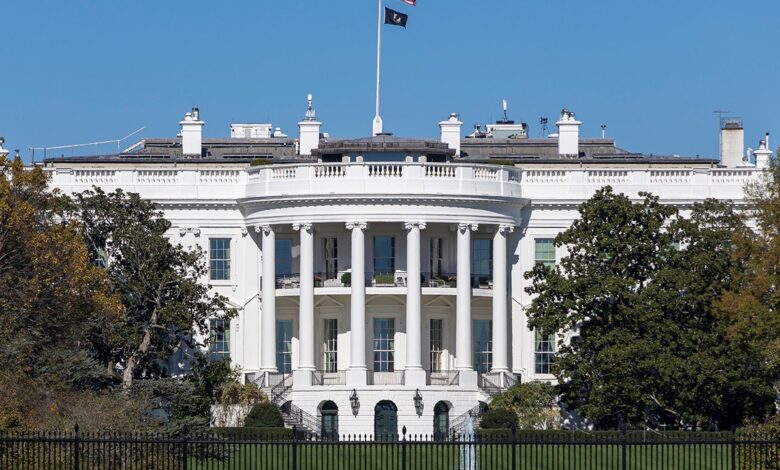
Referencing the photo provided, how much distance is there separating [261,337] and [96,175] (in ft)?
30.2

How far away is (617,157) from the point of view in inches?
4626

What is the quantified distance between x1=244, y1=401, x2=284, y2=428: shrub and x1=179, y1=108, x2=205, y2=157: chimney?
68.2ft

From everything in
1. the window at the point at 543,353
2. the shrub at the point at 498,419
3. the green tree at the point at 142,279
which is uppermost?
the green tree at the point at 142,279

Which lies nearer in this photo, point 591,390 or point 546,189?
point 591,390

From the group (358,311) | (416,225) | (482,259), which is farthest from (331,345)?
(482,259)

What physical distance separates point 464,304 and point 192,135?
18754 mm

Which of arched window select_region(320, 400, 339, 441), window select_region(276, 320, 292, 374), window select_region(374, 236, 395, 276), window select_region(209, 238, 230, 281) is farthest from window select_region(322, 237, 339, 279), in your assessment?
arched window select_region(320, 400, 339, 441)

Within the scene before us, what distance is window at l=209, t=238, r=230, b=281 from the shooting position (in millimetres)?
106688

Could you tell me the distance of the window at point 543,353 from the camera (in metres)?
106

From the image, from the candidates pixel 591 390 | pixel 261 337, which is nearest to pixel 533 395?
pixel 591 390

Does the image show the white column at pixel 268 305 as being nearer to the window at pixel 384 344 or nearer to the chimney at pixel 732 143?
the window at pixel 384 344

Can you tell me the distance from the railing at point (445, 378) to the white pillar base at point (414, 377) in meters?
0.96

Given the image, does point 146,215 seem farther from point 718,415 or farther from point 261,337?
point 718,415

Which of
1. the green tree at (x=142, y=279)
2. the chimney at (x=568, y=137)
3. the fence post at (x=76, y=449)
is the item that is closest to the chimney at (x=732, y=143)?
the chimney at (x=568, y=137)
